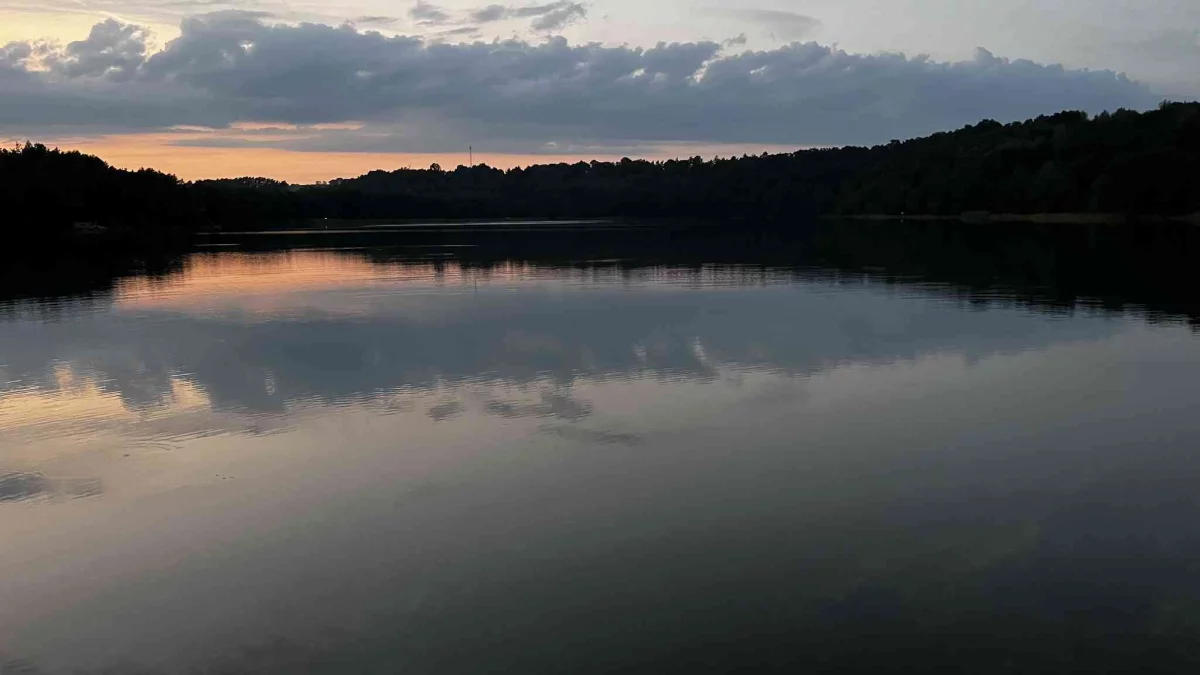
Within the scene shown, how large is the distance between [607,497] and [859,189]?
147829 millimetres

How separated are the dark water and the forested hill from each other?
2917 inches

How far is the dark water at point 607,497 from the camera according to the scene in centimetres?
682

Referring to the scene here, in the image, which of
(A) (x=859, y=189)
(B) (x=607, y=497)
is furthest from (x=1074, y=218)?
(B) (x=607, y=497)

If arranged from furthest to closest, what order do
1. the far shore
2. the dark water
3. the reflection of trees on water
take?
the far shore < the reflection of trees on water < the dark water

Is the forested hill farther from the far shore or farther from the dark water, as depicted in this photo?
the dark water

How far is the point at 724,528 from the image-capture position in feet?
28.8

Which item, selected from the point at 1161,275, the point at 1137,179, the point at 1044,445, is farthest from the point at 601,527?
the point at 1137,179

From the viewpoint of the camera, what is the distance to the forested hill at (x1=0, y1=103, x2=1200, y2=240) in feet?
281

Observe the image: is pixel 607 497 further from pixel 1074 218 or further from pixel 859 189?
pixel 859 189

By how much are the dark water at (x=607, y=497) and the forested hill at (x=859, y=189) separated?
7410cm

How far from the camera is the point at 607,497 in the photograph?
973cm

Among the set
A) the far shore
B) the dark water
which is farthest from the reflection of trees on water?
the far shore

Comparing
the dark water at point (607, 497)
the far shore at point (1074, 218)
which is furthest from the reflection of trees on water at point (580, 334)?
the far shore at point (1074, 218)

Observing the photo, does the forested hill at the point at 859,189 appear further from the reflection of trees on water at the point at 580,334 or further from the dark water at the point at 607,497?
the dark water at the point at 607,497
